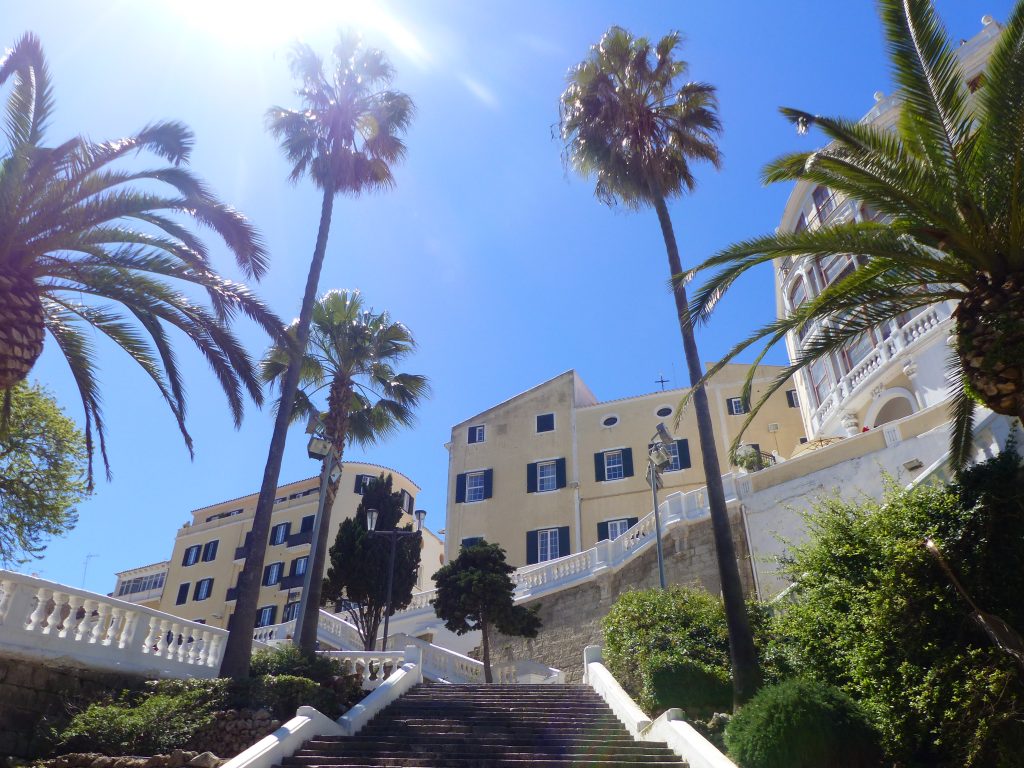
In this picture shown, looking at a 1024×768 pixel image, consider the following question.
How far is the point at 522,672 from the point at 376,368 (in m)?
9.78

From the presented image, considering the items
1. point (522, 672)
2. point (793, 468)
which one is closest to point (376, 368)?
point (522, 672)

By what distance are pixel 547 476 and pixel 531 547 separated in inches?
132

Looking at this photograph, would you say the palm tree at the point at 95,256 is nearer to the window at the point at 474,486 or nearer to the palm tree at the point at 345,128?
the palm tree at the point at 345,128

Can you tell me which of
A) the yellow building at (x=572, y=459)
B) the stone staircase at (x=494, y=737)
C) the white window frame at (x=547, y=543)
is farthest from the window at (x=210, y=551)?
the stone staircase at (x=494, y=737)

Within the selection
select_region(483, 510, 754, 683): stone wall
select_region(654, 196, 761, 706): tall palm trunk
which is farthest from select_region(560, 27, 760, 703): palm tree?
select_region(483, 510, 754, 683): stone wall

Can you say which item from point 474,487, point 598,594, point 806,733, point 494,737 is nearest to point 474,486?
point 474,487

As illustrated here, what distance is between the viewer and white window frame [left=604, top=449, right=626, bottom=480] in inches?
1313

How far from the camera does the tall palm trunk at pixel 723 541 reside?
11.7 m

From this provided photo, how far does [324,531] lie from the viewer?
64.1ft

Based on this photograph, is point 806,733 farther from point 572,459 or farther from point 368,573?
point 572,459

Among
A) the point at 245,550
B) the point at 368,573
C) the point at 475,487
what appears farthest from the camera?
the point at 245,550

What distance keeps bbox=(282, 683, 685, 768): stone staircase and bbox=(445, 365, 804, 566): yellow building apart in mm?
18170

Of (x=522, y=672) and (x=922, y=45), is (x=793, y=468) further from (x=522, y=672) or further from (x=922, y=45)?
(x=922, y=45)

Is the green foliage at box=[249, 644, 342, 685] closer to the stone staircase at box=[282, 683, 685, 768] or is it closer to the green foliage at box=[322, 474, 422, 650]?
the stone staircase at box=[282, 683, 685, 768]
